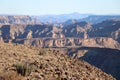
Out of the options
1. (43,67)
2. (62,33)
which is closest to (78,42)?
(62,33)

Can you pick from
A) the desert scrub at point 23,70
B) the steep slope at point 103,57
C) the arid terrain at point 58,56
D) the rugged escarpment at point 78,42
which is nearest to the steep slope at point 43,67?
the arid terrain at point 58,56

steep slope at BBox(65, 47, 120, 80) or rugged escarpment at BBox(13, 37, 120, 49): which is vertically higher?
steep slope at BBox(65, 47, 120, 80)

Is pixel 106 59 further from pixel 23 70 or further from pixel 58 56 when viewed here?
pixel 23 70

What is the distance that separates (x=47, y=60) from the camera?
54.1 feet

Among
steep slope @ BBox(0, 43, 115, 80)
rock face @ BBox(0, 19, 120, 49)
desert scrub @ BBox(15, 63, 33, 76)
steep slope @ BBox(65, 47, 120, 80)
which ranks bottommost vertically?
rock face @ BBox(0, 19, 120, 49)

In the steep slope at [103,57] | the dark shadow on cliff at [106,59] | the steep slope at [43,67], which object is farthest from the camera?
the steep slope at [103,57]

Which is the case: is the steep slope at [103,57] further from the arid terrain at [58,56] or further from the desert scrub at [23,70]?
the desert scrub at [23,70]

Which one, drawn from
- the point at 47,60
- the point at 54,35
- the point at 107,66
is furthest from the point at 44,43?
the point at 47,60

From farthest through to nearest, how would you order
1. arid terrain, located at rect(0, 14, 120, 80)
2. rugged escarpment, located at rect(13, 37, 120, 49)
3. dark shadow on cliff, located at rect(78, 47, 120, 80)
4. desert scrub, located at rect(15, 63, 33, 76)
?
1. rugged escarpment, located at rect(13, 37, 120, 49)
2. dark shadow on cliff, located at rect(78, 47, 120, 80)
3. arid terrain, located at rect(0, 14, 120, 80)
4. desert scrub, located at rect(15, 63, 33, 76)

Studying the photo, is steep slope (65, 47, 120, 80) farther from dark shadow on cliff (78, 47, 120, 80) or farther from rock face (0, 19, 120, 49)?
rock face (0, 19, 120, 49)

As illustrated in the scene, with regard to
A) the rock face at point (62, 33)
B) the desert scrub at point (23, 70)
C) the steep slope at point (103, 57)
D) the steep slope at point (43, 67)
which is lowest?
the rock face at point (62, 33)

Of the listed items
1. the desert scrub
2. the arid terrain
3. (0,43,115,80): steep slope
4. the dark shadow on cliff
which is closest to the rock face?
the arid terrain

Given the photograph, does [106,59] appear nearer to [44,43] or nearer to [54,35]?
[44,43]

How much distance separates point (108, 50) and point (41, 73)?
220 ft
